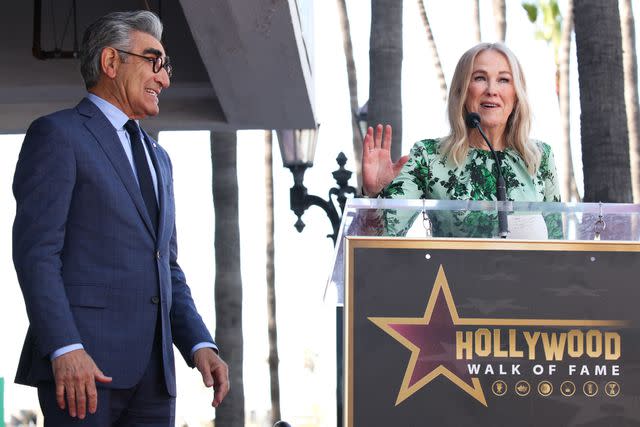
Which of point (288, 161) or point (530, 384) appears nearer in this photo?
point (530, 384)

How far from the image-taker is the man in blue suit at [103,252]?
150 inches

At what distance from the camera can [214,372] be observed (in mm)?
4227

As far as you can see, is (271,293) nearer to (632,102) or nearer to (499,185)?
(632,102)

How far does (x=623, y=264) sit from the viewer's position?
3.58 metres

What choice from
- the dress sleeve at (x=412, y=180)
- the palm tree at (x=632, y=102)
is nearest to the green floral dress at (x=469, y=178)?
the dress sleeve at (x=412, y=180)

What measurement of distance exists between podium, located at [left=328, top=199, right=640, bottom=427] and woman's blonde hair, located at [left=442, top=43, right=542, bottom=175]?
0.99 metres

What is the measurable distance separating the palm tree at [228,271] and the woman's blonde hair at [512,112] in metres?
11.1

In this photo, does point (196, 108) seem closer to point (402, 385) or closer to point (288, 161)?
point (288, 161)

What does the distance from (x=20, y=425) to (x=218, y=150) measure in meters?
11.4

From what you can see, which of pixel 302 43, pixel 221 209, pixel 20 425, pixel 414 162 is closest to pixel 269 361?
pixel 20 425

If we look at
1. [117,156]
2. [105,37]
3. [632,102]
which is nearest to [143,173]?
[117,156]

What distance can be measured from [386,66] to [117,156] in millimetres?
10944

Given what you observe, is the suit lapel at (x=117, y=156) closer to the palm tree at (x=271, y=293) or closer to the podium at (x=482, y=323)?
the podium at (x=482, y=323)

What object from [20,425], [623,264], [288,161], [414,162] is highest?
[288,161]
